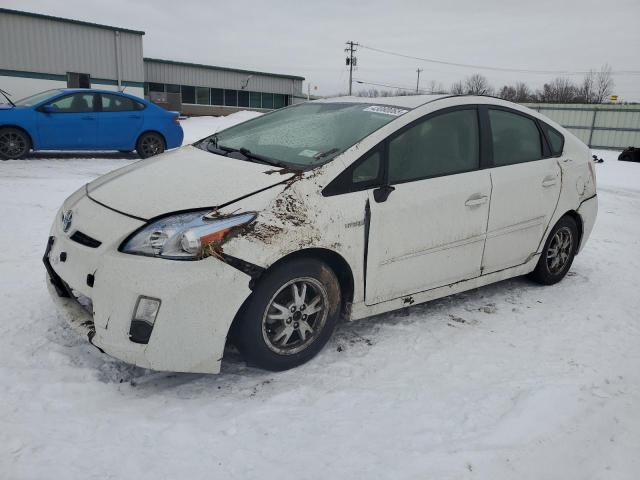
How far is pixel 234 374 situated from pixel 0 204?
482 cm

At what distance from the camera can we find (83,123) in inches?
393

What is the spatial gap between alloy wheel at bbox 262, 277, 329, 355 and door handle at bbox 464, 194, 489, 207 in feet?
4.23

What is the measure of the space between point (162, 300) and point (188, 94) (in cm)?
3331

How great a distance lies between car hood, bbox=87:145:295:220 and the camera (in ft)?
8.96

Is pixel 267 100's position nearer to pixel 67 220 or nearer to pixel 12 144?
A: pixel 12 144

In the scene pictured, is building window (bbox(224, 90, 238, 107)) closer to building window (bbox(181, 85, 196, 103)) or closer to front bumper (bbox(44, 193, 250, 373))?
building window (bbox(181, 85, 196, 103))

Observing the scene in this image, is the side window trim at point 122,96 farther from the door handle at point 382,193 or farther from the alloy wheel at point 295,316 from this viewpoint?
the alloy wheel at point 295,316

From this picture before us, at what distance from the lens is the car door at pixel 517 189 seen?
3820 mm

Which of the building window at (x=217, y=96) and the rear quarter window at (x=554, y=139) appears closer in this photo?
the rear quarter window at (x=554, y=139)

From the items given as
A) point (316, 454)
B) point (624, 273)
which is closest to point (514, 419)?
point (316, 454)

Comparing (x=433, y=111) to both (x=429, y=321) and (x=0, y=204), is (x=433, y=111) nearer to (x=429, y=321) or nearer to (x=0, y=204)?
(x=429, y=321)

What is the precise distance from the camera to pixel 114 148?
1054cm

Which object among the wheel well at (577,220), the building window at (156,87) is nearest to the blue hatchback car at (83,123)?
the wheel well at (577,220)

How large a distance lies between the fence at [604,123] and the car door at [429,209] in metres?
25.9
